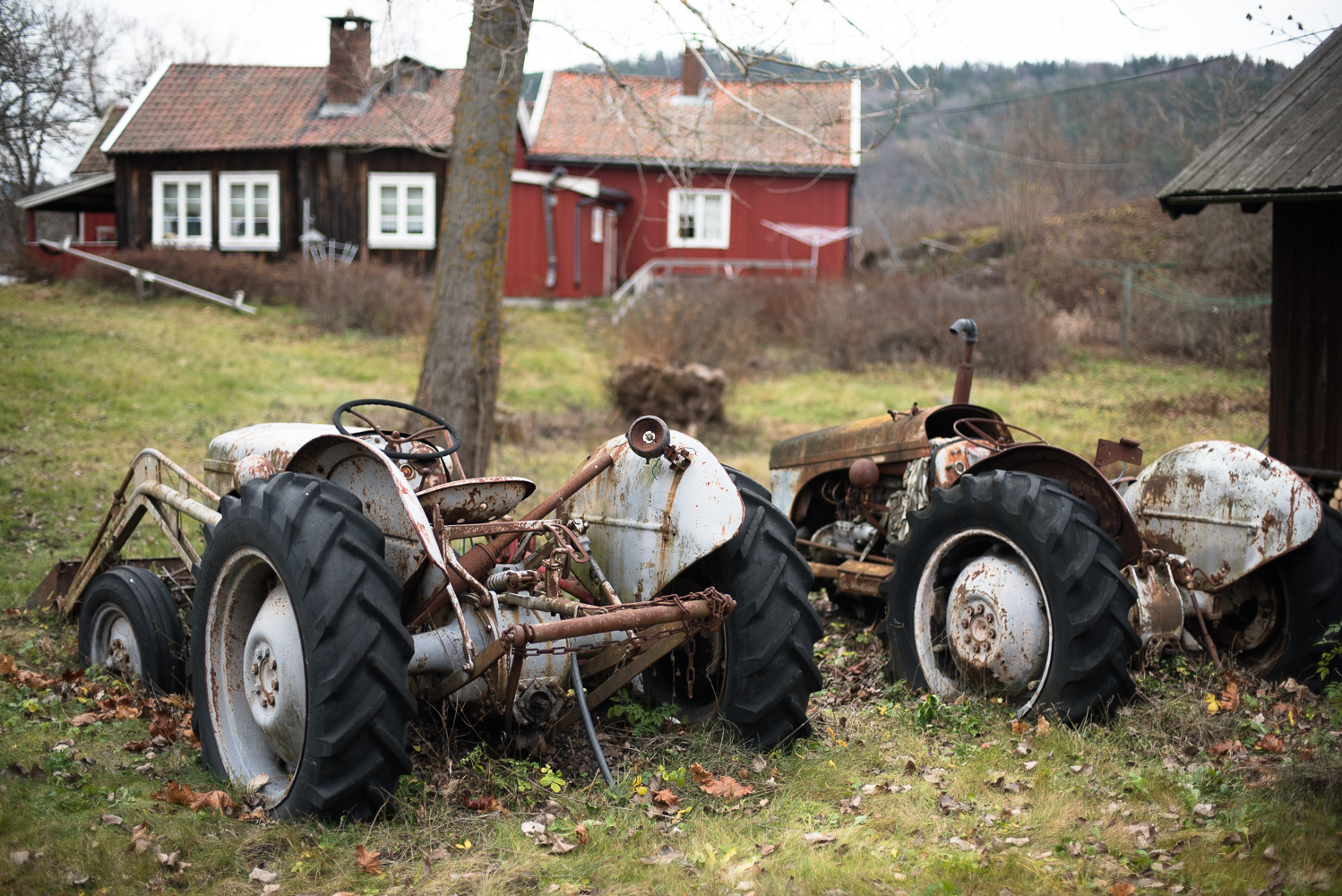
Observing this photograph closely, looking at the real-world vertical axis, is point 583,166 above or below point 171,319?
above

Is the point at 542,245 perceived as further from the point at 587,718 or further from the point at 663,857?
the point at 663,857

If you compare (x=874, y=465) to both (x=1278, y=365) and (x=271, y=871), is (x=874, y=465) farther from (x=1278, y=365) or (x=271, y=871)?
(x=1278, y=365)

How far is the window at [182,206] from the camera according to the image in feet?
78.1

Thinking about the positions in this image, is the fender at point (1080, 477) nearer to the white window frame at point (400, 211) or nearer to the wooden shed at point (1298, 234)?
the wooden shed at point (1298, 234)

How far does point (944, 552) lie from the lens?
4848mm

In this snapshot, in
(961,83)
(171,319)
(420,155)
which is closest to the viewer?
(171,319)

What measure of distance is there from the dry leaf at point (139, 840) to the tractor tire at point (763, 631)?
1.91m

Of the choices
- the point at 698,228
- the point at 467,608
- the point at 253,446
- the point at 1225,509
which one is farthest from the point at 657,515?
the point at 698,228

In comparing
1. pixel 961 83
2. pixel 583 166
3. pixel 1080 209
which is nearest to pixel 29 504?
pixel 583 166

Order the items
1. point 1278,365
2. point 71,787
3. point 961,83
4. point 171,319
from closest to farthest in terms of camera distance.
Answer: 1. point 71,787
2. point 1278,365
3. point 171,319
4. point 961,83

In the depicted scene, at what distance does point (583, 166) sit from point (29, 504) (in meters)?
19.5

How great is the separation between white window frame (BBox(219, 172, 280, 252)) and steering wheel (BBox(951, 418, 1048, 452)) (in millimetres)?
21016

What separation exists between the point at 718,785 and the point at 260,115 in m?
24.0

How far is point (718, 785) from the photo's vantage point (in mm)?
3705
